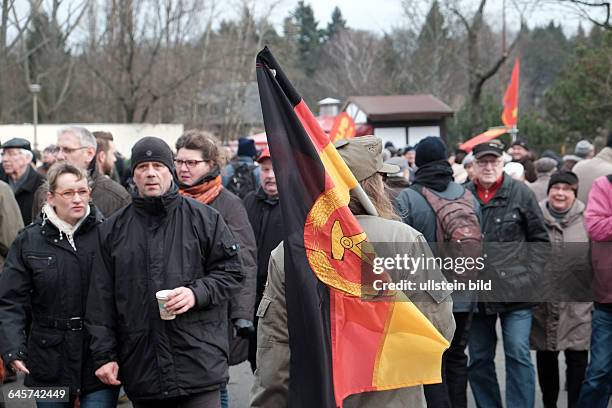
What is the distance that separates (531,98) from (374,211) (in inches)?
3240

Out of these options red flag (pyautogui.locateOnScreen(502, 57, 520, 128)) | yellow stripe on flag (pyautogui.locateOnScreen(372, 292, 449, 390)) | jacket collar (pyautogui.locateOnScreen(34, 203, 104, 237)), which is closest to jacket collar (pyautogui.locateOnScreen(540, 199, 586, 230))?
jacket collar (pyautogui.locateOnScreen(34, 203, 104, 237))

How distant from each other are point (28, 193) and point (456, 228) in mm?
4130

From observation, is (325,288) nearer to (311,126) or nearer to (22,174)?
(311,126)

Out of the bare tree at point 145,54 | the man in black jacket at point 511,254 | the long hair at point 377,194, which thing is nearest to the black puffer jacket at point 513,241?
the man in black jacket at point 511,254

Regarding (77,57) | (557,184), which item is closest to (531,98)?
(77,57)

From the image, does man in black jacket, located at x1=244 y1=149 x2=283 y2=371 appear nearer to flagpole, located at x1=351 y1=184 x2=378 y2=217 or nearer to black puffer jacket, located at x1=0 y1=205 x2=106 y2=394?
black puffer jacket, located at x1=0 y1=205 x2=106 y2=394

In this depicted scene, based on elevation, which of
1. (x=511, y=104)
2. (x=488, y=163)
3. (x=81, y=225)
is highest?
(x=511, y=104)

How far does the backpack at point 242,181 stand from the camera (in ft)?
28.6

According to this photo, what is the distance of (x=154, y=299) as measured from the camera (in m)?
4.12

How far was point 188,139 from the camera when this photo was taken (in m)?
5.66

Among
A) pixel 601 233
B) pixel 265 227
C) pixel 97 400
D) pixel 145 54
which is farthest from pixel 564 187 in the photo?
pixel 145 54

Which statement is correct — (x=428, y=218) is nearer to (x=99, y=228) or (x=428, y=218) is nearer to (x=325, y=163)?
(x=99, y=228)

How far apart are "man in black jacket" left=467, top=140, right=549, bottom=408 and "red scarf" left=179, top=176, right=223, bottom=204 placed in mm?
1860

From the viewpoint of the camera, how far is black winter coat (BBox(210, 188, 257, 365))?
498cm
